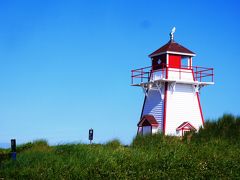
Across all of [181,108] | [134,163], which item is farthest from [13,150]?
[181,108]

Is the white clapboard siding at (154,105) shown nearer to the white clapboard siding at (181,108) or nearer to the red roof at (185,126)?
the white clapboard siding at (181,108)

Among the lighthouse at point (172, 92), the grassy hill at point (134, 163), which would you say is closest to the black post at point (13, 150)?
the grassy hill at point (134, 163)

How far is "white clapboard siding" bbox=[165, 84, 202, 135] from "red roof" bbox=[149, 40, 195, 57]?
2641mm

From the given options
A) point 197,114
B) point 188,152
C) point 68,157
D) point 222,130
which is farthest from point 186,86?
point 68,157

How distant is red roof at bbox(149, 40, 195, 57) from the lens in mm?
36031

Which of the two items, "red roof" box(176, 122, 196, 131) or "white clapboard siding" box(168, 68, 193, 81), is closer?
"red roof" box(176, 122, 196, 131)

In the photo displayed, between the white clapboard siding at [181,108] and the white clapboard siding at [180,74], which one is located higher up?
the white clapboard siding at [180,74]

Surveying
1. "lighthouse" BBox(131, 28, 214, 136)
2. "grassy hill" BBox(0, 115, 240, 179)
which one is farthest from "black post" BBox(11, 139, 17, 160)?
"lighthouse" BBox(131, 28, 214, 136)

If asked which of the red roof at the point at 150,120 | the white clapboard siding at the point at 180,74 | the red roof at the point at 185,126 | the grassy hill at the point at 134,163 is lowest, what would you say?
the grassy hill at the point at 134,163

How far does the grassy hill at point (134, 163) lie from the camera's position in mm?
16375

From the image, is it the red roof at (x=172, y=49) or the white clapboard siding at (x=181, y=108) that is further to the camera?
the red roof at (x=172, y=49)

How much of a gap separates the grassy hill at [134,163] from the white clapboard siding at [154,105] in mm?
13965

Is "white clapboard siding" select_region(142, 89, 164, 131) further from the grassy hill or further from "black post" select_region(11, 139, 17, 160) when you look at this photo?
"black post" select_region(11, 139, 17, 160)

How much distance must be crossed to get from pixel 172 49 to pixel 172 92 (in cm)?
339
